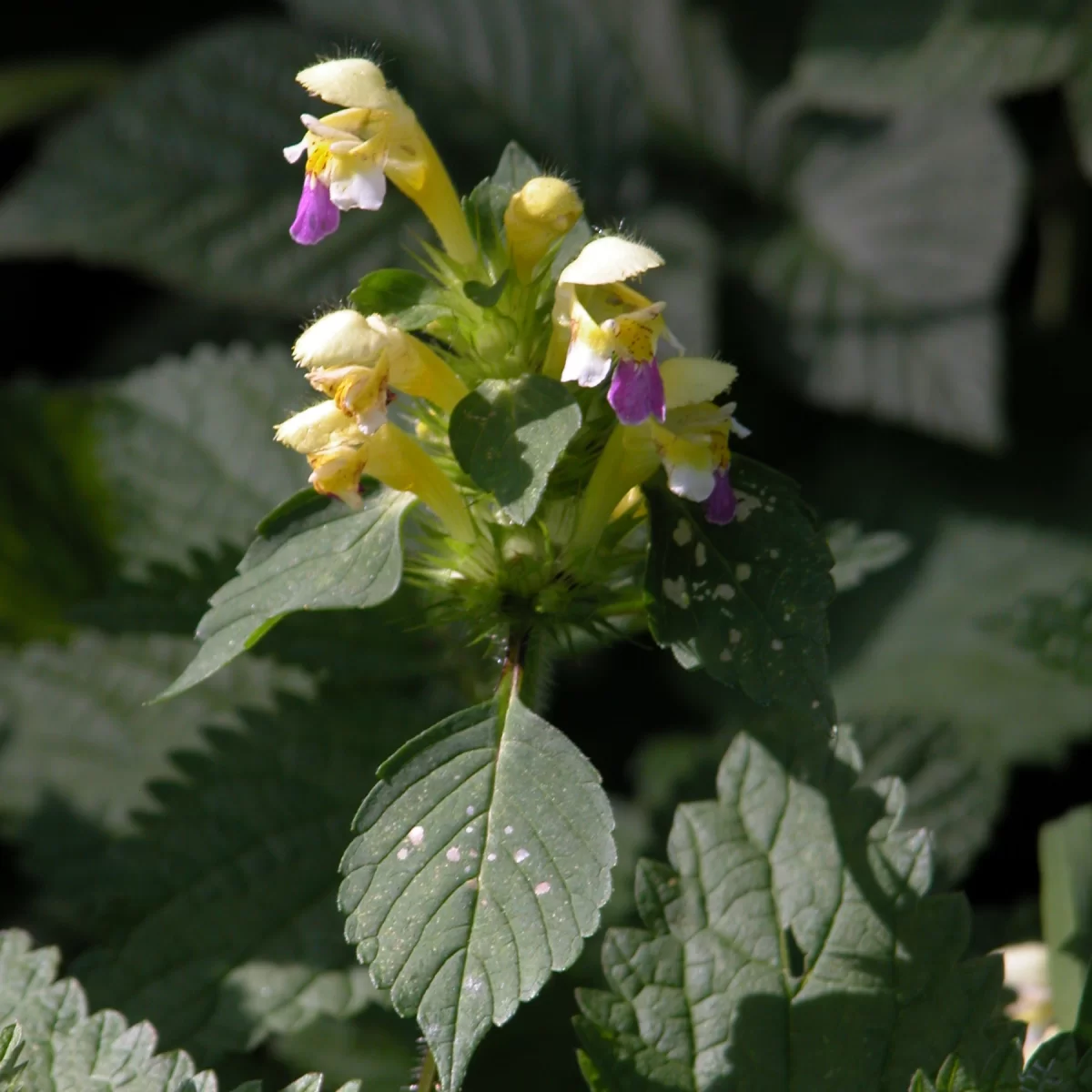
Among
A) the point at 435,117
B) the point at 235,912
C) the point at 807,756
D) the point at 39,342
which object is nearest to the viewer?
the point at 807,756

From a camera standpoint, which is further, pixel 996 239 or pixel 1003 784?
pixel 996 239

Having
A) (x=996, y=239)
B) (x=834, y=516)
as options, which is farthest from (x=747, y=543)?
(x=996, y=239)

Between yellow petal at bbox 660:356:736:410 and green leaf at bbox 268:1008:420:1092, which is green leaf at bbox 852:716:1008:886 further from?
yellow petal at bbox 660:356:736:410

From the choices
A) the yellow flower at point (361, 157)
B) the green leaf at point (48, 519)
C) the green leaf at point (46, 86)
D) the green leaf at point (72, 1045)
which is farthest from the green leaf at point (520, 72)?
the green leaf at point (72, 1045)

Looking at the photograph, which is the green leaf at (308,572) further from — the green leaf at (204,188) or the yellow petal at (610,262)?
the green leaf at (204,188)

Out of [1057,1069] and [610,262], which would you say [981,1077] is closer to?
[1057,1069]

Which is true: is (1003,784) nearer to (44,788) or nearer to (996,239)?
(996,239)
